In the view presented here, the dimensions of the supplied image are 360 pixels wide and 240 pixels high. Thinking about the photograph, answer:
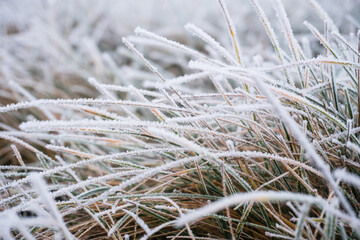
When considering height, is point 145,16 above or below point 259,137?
above

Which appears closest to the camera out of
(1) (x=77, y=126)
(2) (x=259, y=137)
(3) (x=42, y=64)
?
(1) (x=77, y=126)

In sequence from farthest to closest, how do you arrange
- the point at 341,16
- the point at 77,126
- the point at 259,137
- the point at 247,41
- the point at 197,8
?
the point at 197,8 < the point at 247,41 < the point at 341,16 < the point at 259,137 < the point at 77,126

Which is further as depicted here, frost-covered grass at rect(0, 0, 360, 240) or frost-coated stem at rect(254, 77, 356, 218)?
frost-covered grass at rect(0, 0, 360, 240)

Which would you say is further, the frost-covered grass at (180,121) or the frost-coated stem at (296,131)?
the frost-covered grass at (180,121)

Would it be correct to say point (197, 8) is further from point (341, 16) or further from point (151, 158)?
point (151, 158)

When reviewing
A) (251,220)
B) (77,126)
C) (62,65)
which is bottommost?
(251,220)

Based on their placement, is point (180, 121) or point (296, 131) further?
point (180, 121)

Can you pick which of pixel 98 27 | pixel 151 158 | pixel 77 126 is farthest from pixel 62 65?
pixel 77 126

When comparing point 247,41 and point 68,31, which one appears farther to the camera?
point 68,31
